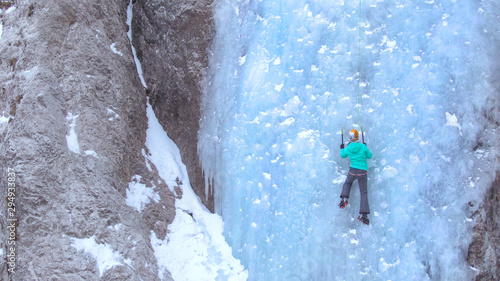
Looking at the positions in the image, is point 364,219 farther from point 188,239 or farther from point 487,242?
point 188,239

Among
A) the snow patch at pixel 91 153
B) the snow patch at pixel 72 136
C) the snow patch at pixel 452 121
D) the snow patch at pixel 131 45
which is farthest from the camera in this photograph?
the snow patch at pixel 131 45

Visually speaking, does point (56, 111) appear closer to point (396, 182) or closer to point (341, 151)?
point (341, 151)

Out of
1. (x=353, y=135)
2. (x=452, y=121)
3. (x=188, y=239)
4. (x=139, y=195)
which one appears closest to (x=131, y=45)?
(x=139, y=195)

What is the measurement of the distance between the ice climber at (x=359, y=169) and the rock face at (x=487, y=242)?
4.43 feet

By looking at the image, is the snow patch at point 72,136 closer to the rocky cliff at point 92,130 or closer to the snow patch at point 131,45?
the rocky cliff at point 92,130

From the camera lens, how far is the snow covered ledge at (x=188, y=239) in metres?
6.38

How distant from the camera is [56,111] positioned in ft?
20.0

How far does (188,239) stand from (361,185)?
2721mm

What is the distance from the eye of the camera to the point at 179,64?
754 cm

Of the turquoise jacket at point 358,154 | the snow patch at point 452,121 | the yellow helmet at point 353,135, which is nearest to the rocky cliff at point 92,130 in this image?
the snow patch at point 452,121

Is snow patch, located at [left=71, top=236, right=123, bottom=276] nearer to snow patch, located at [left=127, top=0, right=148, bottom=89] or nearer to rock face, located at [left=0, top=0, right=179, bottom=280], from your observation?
rock face, located at [left=0, top=0, right=179, bottom=280]

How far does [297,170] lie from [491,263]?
108 inches

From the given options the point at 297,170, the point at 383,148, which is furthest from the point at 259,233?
the point at 383,148

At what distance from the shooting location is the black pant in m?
5.70
